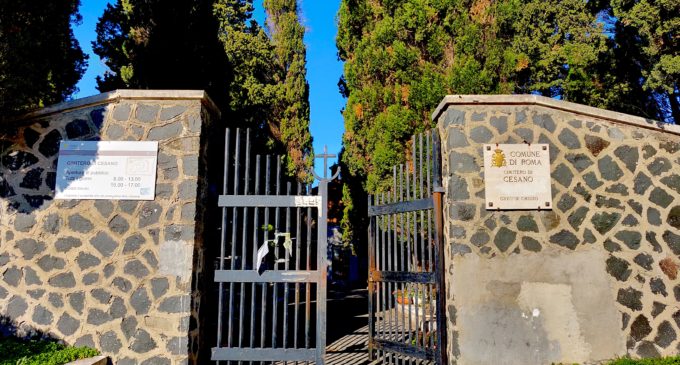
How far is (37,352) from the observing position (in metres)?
4.72

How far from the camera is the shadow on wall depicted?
211 inches

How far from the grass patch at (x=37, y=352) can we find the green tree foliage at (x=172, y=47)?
5.48 m

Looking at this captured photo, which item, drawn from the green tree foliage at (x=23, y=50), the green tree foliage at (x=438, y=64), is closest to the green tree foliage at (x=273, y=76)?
the green tree foliage at (x=438, y=64)

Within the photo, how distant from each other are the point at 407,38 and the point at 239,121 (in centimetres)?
506

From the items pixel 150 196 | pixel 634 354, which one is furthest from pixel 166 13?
pixel 634 354

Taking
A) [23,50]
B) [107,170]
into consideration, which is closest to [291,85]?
[23,50]

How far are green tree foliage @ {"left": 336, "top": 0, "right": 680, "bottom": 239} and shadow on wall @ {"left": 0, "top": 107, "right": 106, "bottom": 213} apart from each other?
6682 millimetres

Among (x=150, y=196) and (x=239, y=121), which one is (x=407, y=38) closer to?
(x=239, y=121)

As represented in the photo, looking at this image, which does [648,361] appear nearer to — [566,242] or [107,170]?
[566,242]

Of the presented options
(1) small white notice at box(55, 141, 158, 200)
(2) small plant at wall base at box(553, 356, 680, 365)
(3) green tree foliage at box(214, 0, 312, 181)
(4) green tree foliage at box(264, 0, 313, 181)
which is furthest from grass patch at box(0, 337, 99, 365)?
(4) green tree foliage at box(264, 0, 313, 181)

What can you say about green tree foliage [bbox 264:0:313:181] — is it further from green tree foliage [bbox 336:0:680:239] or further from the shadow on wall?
the shadow on wall

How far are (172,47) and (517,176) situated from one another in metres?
7.03

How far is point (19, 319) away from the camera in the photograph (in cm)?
513

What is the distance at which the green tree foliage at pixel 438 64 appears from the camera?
9.83m
